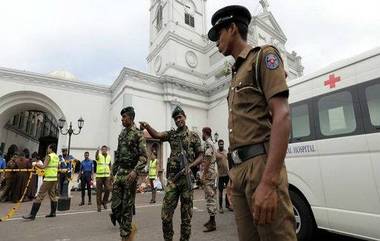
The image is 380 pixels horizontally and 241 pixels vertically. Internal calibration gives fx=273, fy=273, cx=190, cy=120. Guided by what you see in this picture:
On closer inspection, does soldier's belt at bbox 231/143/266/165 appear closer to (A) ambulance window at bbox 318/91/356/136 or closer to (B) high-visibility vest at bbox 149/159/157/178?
(A) ambulance window at bbox 318/91/356/136

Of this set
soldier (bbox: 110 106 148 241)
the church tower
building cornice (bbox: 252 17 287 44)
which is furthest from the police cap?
building cornice (bbox: 252 17 287 44)

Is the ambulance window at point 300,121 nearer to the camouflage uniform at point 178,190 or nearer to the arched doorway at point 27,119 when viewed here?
the camouflage uniform at point 178,190

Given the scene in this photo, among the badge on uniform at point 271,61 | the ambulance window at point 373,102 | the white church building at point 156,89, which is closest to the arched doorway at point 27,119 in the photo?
the white church building at point 156,89

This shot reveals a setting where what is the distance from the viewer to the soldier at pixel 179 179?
12.6ft

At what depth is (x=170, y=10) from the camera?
89.6 ft

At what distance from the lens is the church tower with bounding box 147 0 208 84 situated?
86.2 feet

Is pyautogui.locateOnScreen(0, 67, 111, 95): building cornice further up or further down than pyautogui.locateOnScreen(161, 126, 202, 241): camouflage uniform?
further up

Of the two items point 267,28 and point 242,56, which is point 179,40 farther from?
point 242,56

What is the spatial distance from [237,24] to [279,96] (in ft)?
2.28

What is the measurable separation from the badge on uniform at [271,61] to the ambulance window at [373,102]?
2512 mm

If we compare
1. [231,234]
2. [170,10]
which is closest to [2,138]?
[170,10]

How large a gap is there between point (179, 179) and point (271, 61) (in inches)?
108

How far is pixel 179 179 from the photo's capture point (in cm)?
404

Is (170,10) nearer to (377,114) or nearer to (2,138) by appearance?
(2,138)
